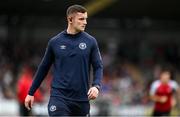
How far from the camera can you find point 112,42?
30.3 meters

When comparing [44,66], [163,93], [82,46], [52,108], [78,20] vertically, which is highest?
[78,20]

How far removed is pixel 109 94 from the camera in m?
24.6

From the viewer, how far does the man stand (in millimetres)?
8414

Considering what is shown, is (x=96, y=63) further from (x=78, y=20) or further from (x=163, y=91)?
(x=163, y=91)

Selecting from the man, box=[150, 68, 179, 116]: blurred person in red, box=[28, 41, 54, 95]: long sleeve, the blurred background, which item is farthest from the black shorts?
the blurred background

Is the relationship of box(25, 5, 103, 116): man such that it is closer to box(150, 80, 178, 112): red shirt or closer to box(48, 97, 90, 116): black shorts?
box(48, 97, 90, 116): black shorts

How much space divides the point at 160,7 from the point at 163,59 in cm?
470

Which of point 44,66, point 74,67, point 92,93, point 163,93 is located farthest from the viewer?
point 163,93

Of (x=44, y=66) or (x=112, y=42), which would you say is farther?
(x=112, y=42)

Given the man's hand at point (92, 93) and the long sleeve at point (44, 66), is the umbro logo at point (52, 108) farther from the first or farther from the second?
the man's hand at point (92, 93)

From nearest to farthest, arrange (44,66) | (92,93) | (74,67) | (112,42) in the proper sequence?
(92,93) → (74,67) → (44,66) → (112,42)

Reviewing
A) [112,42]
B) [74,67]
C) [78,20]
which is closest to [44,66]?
[74,67]

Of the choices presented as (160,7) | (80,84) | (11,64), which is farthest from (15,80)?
(80,84)

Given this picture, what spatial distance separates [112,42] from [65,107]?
21886 millimetres
